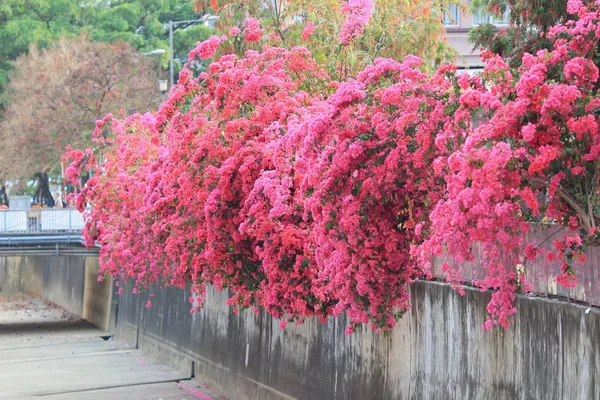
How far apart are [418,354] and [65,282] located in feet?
140

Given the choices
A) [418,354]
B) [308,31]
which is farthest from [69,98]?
[418,354]

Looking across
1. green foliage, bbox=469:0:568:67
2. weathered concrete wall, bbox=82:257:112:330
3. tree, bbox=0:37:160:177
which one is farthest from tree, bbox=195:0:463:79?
Answer: tree, bbox=0:37:160:177

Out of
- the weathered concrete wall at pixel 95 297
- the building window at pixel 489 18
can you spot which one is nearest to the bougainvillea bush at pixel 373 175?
the building window at pixel 489 18

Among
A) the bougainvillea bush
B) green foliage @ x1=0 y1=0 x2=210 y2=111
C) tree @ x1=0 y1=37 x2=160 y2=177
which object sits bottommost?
the bougainvillea bush

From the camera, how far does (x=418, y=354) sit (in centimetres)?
1514

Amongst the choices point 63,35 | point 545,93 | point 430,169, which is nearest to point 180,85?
point 430,169

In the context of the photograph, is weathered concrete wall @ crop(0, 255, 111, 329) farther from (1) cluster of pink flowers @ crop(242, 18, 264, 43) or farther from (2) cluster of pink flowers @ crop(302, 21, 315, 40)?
(1) cluster of pink flowers @ crop(242, 18, 264, 43)

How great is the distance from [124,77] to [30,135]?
593 centimetres

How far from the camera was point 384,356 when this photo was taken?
53.4 ft

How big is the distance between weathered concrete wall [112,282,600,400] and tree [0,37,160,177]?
32.0 metres

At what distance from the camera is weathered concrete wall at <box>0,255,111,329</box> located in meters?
46.6

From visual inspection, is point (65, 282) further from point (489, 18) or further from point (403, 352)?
point (403, 352)

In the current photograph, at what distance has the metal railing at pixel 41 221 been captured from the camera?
44.7 m

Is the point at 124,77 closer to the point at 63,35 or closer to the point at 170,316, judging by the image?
the point at 63,35
